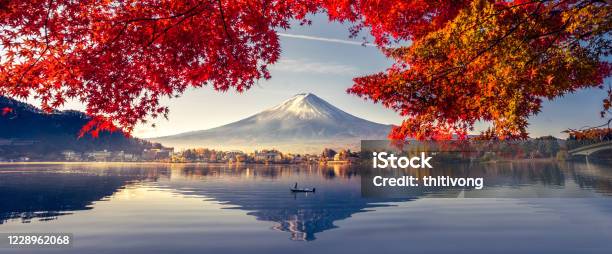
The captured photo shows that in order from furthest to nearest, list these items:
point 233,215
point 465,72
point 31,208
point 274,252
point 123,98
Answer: point 31,208 → point 233,215 → point 274,252 → point 123,98 → point 465,72

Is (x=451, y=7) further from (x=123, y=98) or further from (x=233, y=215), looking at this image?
(x=233, y=215)

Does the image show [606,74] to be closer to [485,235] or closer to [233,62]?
[233,62]

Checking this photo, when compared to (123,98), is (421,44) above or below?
above

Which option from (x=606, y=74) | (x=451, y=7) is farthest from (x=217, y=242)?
(x=606, y=74)

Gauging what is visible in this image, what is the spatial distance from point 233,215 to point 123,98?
23432 mm

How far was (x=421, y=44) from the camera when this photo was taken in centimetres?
874

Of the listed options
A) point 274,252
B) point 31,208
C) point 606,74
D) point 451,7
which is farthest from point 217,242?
point 31,208

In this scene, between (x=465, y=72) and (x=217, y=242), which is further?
(x=217, y=242)

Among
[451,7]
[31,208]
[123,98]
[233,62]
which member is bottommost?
[31,208]

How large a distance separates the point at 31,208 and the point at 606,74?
41.7m

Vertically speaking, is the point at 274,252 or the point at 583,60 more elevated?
the point at 583,60

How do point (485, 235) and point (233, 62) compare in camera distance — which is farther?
point (485, 235)

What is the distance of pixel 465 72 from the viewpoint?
28.3ft

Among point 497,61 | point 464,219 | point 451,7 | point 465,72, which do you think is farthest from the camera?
point 464,219
